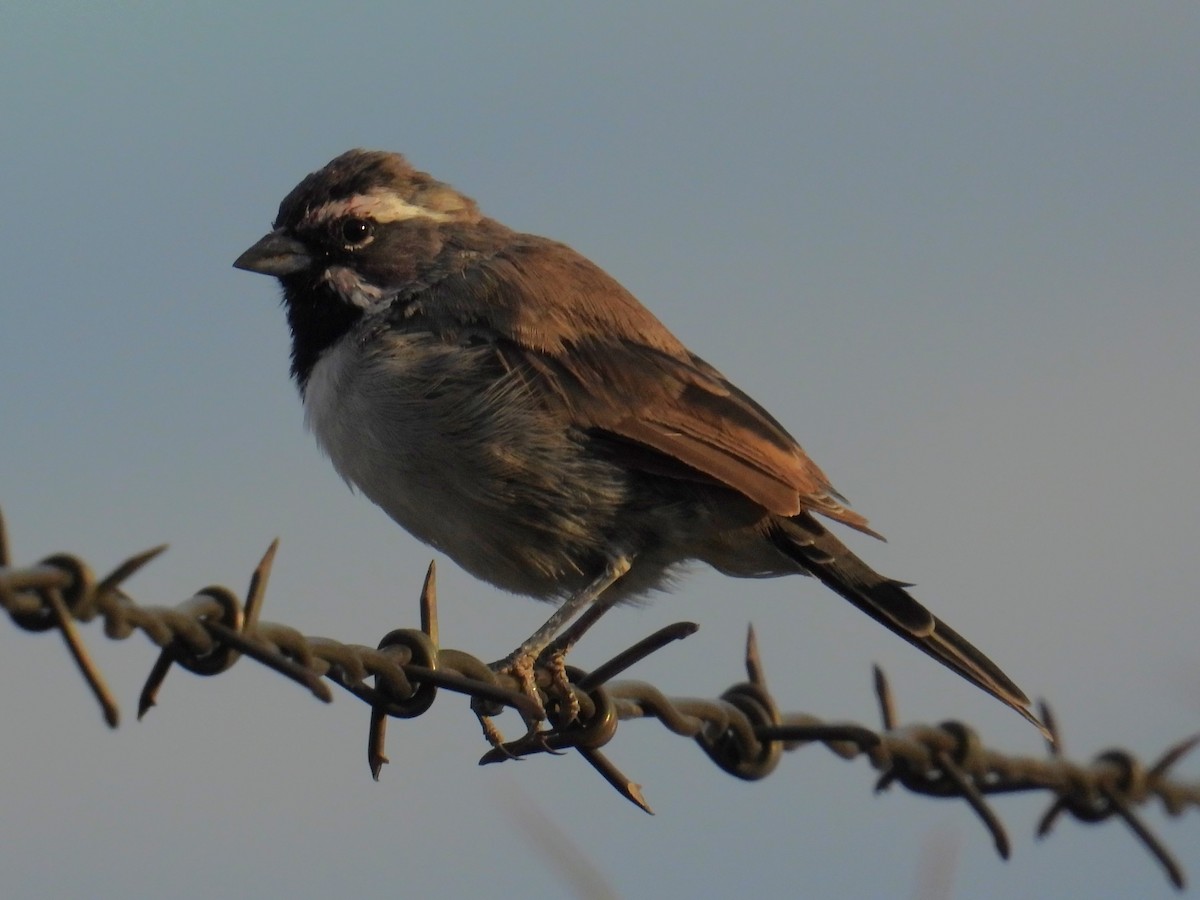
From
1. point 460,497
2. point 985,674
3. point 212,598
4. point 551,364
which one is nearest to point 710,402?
point 551,364

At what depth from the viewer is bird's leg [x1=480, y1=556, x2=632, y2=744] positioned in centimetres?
514

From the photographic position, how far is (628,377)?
6.25m

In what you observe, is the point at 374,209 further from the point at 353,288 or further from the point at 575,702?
the point at 575,702

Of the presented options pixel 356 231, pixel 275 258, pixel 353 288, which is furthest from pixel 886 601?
pixel 275 258

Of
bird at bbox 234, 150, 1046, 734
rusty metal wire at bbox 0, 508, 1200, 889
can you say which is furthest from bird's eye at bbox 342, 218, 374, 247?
rusty metal wire at bbox 0, 508, 1200, 889

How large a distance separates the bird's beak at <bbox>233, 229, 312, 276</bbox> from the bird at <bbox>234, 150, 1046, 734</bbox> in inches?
21.7

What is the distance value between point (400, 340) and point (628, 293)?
108 cm

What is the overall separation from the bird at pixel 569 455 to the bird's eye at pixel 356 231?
62cm

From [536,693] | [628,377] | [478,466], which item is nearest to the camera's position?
[536,693]

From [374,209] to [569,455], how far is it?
6.21 ft

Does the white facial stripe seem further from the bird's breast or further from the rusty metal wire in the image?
the rusty metal wire

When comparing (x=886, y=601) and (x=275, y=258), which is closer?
(x=886, y=601)

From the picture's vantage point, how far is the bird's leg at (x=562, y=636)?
16.9 ft

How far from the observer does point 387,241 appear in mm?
7195
